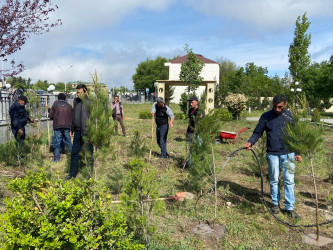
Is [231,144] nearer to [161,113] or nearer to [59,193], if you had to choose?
[161,113]

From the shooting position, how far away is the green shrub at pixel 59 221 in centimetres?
213

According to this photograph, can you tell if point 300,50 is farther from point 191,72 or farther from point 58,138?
point 58,138

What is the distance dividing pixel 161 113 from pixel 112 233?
5.66 m

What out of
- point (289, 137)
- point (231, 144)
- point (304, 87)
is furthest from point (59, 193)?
point (304, 87)

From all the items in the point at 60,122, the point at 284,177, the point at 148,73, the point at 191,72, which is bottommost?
the point at 284,177

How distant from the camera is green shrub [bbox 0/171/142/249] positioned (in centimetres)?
213

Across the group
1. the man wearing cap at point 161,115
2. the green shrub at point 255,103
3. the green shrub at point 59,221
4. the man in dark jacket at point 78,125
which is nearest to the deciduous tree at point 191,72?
the man wearing cap at point 161,115

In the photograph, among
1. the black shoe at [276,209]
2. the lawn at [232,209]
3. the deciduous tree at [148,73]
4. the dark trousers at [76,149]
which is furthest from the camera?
the deciduous tree at [148,73]

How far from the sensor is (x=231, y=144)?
10797mm

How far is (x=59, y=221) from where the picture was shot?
2.17 meters

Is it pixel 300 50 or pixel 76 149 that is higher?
pixel 300 50

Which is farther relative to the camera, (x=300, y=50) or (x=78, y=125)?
(x=300, y=50)

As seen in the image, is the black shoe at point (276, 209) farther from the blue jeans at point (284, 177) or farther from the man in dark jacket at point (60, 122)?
the man in dark jacket at point (60, 122)

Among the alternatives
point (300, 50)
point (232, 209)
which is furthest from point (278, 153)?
point (300, 50)
